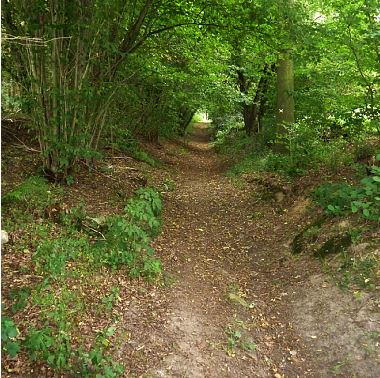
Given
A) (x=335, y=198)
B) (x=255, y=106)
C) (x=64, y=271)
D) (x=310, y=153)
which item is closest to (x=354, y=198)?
(x=335, y=198)

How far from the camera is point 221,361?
442cm

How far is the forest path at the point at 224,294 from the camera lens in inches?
175

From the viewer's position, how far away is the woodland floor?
435 centimetres

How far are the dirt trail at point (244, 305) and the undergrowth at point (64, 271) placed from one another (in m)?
0.68

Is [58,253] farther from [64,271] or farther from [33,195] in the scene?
[33,195]

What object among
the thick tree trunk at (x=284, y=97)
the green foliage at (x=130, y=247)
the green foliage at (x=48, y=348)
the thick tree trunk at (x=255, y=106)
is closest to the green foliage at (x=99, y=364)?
the green foliage at (x=48, y=348)

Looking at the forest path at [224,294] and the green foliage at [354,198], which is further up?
the green foliage at [354,198]

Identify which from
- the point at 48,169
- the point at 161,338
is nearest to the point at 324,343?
the point at 161,338

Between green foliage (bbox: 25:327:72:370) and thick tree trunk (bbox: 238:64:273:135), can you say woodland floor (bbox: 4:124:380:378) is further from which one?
thick tree trunk (bbox: 238:64:273:135)

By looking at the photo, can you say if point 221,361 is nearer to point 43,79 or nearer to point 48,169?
point 48,169

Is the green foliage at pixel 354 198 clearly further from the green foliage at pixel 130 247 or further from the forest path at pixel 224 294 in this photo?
the green foliage at pixel 130 247

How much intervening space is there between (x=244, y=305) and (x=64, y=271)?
2439 millimetres

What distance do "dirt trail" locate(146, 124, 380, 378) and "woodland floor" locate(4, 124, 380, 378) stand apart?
1cm

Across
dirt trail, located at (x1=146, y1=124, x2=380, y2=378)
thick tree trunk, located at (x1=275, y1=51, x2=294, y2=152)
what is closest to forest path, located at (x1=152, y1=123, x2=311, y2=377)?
dirt trail, located at (x1=146, y1=124, x2=380, y2=378)
